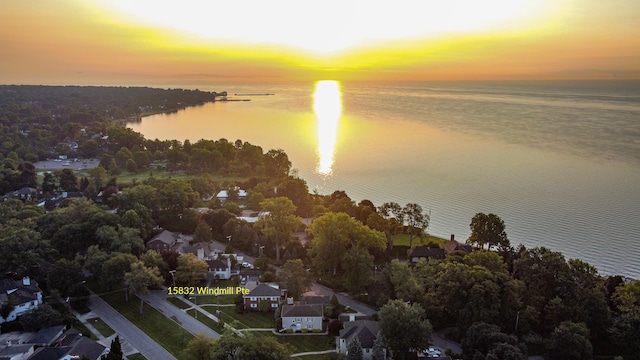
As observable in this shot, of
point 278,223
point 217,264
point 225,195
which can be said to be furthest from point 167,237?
point 225,195

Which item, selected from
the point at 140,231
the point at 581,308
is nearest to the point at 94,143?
the point at 140,231

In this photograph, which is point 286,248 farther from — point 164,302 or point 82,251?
point 82,251

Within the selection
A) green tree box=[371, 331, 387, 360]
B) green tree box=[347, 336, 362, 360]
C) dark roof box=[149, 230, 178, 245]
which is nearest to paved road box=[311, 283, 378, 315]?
green tree box=[371, 331, 387, 360]

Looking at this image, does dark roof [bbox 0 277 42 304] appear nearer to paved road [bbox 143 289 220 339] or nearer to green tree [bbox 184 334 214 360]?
paved road [bbox 143 289 220 339]

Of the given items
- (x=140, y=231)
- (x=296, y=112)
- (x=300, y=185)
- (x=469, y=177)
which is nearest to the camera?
(x=140, y=231)

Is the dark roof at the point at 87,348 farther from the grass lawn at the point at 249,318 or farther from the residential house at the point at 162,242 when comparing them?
the residential house at the point at 162,242

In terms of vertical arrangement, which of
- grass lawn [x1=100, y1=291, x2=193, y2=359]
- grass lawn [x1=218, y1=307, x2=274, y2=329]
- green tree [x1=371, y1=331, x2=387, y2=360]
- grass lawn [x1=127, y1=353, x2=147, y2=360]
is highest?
green tree [x1=371, y1=331, x2=387, y2=360]
